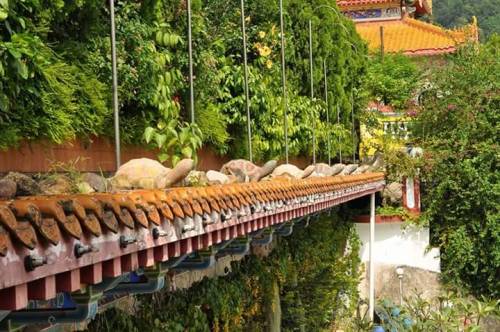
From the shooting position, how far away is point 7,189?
308cm

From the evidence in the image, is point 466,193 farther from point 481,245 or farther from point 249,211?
point 249,211

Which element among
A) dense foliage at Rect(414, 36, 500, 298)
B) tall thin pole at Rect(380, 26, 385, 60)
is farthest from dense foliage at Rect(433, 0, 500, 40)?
dense foliage at Rect(414, 36, 500, 298)

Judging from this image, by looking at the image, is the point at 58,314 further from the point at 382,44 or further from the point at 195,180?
the point at 382,44

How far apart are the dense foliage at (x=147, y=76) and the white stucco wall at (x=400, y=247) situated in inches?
163

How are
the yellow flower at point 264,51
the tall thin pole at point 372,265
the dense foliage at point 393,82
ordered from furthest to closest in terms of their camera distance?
the dense foliage at point 393,82
the tall thin pole at point 372,265
the yellow flower at point 264,51

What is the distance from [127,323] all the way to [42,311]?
7.34 feet

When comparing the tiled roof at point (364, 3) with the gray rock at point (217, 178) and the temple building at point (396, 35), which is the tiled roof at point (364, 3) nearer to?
the temple building at point (396, 35)

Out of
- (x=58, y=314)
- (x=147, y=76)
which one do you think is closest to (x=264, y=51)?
(x=147, y=76)

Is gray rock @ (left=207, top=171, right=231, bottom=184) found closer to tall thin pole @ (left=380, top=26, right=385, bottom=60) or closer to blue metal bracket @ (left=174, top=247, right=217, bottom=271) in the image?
blue metal bracket @ (left=174, top=247, right=217, bottom=271)

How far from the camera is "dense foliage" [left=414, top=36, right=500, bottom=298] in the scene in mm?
16062

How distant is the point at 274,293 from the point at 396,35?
13.2 meters

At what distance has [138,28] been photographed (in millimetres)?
6875

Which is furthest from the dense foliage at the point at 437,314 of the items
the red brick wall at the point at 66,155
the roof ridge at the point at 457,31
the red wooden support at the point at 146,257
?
the red wooden support at the point at 146,257

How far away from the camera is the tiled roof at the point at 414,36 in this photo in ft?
66.3
